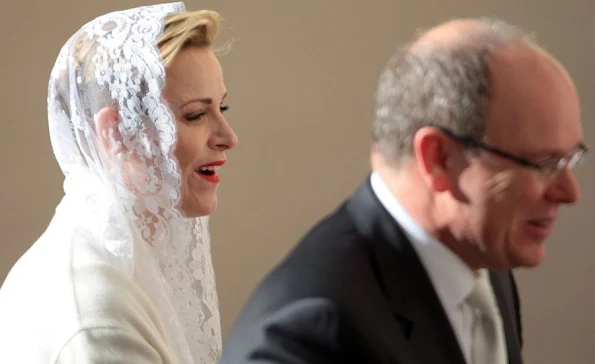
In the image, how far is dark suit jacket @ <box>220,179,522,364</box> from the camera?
110 cm

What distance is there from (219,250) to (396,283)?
6.33 ft

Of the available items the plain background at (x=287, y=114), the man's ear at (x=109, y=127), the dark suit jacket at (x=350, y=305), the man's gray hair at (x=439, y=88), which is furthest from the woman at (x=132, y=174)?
the plain background at (x=287, y=114)

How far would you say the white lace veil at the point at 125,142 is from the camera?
1827mm

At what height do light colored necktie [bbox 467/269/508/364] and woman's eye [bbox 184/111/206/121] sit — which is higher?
woman's eye [bbox 184/111/206/121]

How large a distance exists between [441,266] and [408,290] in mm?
64

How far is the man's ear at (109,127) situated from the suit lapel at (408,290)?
2.49 feet

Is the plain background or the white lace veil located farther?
the plain background

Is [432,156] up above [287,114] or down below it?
above

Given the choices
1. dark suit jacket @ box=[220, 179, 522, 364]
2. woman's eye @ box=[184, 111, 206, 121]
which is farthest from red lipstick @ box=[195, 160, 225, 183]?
dark suit jacket @ box=[220, 179, 522, 364]

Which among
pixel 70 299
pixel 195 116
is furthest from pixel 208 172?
pixel 70 299

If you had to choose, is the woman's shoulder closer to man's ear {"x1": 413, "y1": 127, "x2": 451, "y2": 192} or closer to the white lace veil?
the white lace veil

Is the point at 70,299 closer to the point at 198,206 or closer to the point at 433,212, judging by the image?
the point at 198,206

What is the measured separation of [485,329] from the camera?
1318 millimetres

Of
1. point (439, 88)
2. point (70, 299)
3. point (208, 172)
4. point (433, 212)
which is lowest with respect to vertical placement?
point (70, 299)
